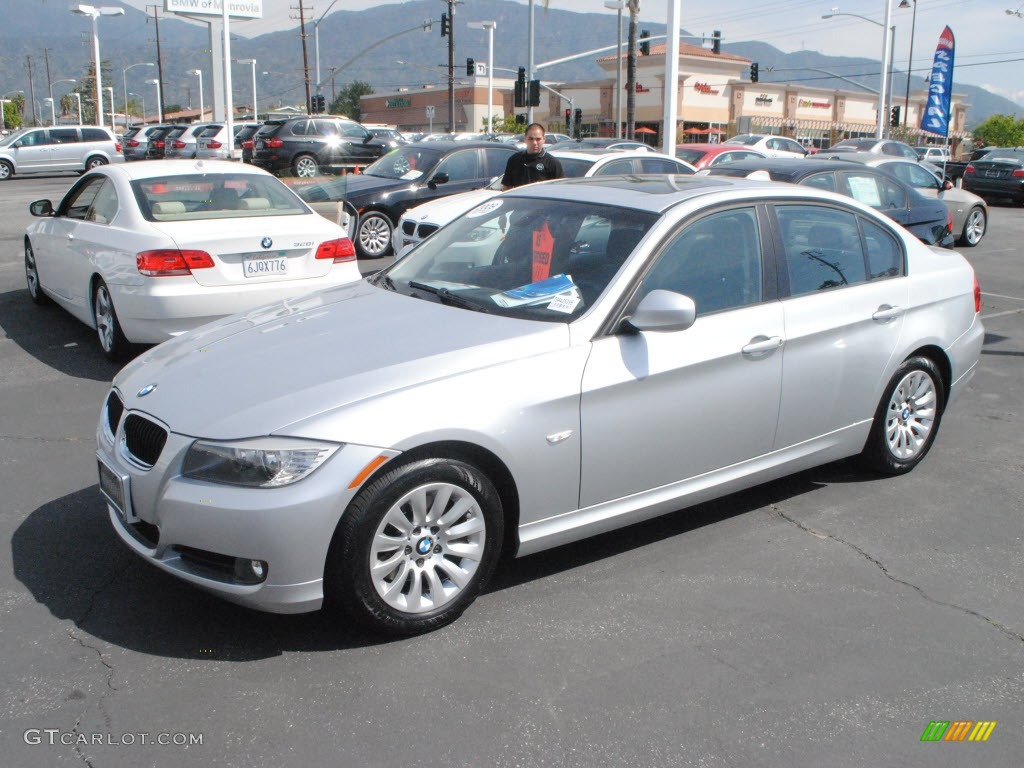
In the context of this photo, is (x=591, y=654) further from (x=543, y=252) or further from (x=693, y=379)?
(x=543, y=252)

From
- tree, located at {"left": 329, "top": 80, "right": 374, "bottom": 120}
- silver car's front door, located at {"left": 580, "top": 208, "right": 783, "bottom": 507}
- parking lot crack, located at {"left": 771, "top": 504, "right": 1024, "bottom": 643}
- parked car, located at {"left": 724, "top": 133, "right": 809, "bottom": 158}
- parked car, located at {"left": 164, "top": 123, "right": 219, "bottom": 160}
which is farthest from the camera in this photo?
tree, located at {"left": 329, "top": 80, "right": 374, "bottom": 120}

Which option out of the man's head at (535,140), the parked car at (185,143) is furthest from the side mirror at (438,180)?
the parked car at (185,143)

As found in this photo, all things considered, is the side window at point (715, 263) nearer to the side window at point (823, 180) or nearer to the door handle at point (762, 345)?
the door handle at point (762, 345)

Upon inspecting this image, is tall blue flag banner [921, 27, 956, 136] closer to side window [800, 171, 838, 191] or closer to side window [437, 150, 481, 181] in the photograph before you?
side window [800, 171, 838, 191]

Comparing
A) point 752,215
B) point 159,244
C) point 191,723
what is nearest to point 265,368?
point 191,723

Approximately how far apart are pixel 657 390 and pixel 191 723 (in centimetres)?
215

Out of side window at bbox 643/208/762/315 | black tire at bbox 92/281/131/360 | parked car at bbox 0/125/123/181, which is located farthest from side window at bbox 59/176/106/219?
parked car at bbox 0/125/123/181

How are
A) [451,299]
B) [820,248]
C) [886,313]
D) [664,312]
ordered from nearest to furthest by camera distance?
1. [664,312]
2. [451,299]
3. [820,248]
4. [886,313]

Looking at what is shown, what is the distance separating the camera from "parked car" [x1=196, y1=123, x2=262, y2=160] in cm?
2915

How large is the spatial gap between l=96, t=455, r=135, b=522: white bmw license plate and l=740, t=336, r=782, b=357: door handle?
8.54ft

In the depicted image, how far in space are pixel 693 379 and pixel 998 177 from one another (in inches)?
987

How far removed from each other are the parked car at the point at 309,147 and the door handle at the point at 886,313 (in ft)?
66.4

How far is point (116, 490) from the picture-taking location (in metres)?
3.80

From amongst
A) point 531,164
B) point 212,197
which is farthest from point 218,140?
point 212,197
